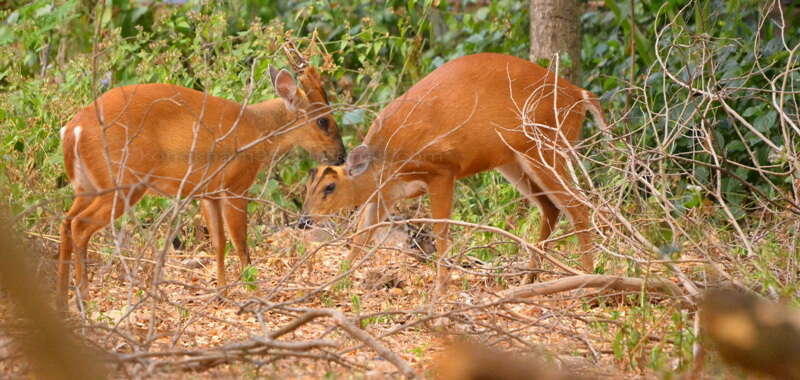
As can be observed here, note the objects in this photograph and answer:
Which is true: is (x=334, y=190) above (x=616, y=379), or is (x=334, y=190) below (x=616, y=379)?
below

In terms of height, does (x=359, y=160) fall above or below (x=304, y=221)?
above

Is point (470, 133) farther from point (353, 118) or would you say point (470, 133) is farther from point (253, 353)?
point (253, 353)

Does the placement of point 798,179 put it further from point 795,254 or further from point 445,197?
point 445,197

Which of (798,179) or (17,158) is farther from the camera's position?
(17,158)

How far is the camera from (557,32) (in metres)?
7.23

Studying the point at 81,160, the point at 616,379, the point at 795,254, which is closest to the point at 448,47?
the point at 81,160

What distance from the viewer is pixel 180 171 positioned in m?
5.93

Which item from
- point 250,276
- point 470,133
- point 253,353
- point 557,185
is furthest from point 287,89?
point 253,353

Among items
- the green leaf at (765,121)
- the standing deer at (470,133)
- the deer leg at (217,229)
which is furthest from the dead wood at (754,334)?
the green leaf at (765,121)

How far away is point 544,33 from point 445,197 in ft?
6.04

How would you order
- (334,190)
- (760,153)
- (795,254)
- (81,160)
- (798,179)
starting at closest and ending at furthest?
(795,254), (798,179), (81,160), (334,190), (760,153)

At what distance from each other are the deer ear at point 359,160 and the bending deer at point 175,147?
477mm

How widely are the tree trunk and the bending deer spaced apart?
1.65 m

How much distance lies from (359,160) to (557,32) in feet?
6.46
